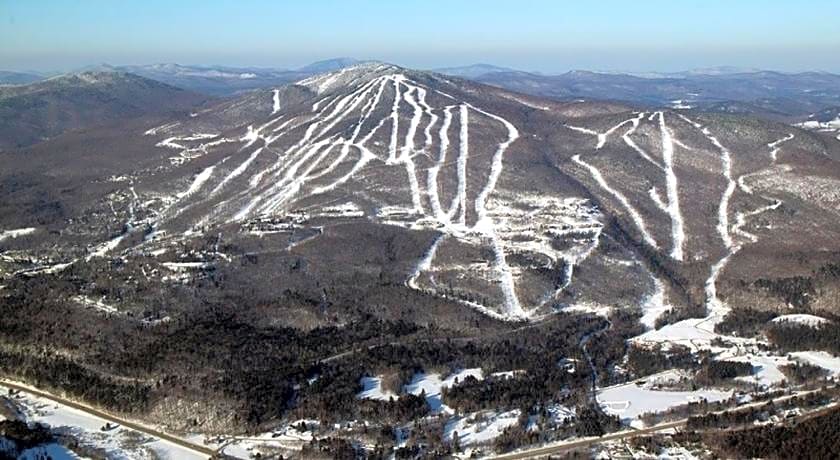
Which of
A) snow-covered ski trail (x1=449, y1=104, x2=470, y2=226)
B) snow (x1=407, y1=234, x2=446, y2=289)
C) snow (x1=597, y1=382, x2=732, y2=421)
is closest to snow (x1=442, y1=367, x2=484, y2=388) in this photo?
snow (x1=597, y1=382, x2=732, y2=421)

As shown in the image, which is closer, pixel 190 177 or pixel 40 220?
pixel 40 220

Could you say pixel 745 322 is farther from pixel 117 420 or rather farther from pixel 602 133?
pixel 602 133

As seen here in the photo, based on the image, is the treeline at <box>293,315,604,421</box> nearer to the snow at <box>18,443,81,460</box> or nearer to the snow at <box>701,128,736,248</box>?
the snow at <box>18,443,81,460</box>

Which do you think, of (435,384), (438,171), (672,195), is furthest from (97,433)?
(672,195)

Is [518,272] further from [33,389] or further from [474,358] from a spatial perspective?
[33,389]

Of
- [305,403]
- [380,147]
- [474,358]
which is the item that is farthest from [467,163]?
[305,403]

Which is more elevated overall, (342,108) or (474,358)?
(342,108)

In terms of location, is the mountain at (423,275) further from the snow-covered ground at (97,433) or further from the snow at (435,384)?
the snow-covered ground at (97,433)
